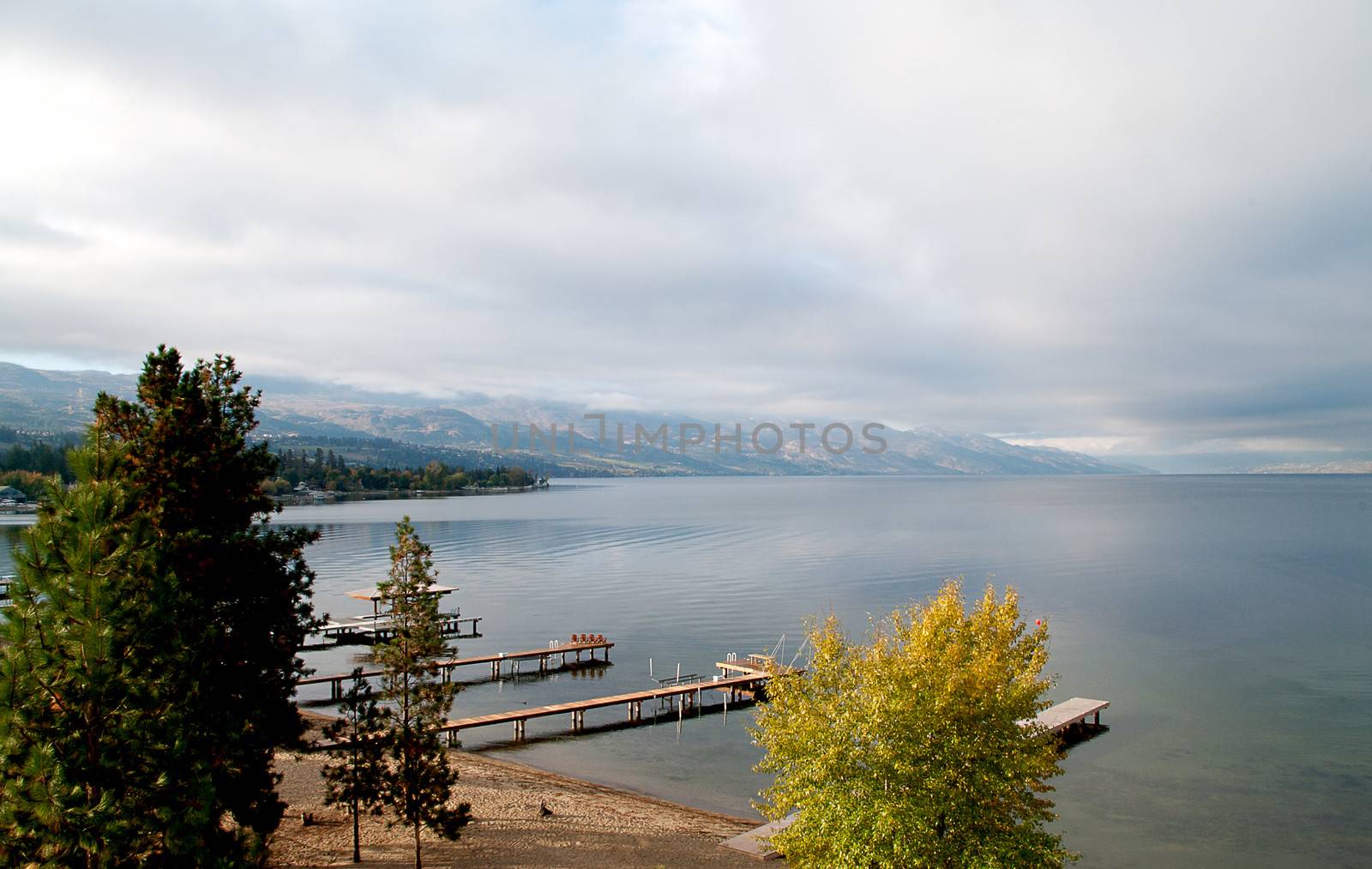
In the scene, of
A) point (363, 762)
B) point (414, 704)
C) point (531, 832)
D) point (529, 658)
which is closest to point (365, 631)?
point (529, 658)

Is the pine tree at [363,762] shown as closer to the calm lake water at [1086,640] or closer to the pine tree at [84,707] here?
the pine tree at [84,707]

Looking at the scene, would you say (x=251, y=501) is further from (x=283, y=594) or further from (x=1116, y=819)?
(x=1116, y=819)

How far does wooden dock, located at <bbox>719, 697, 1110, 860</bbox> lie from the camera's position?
2861 centimetres

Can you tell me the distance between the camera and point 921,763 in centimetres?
2106

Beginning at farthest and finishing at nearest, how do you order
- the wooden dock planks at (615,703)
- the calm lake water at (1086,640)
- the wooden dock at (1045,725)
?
Result: the wooden dock planks at (615,703) < the calm lake water at (1086,640) < the wooden dock at (1045,725)

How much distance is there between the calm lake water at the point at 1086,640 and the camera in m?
35.6

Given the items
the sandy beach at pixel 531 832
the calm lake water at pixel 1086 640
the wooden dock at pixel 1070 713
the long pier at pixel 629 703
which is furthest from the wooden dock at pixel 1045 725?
the long pier at pixel 629 703

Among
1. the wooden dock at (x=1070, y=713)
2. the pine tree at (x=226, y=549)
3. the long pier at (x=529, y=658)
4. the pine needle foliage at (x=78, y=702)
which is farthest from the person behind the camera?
the long pier at (x=529, y=658)

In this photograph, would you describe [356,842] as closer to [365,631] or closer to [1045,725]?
[1045,725]

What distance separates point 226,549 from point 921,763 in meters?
19.8

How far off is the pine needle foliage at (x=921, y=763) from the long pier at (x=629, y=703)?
85.2 feet

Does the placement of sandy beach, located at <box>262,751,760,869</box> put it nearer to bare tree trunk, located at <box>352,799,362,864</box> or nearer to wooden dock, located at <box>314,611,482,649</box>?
bare tree trunk, located at <box>352,799,362,864</box>

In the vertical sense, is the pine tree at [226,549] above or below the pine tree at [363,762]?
above

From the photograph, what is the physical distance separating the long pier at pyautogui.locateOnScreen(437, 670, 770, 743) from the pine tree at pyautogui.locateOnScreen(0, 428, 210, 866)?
28.9 meters
